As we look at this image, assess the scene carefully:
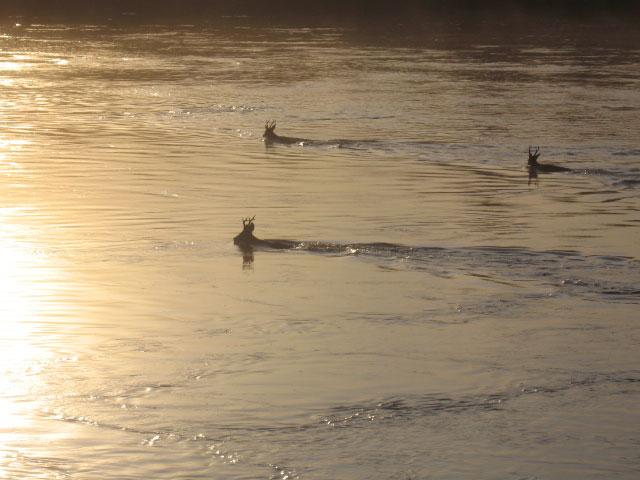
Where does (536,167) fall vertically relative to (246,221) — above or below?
above

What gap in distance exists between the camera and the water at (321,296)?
10086mm

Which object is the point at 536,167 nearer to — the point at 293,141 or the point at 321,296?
the point at 293,141

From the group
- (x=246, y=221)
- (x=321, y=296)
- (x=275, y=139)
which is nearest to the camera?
(x=321, y=296)

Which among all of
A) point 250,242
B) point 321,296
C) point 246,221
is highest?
point 246,221

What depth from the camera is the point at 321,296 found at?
14.0m

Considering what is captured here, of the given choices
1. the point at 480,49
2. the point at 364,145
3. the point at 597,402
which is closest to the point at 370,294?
the point at 597,402

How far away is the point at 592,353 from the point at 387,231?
533 cm

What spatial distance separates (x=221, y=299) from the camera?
45.8 feet

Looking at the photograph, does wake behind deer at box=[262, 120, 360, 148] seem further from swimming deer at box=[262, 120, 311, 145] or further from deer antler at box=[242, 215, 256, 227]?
deer antler at box=[242, 215, 256, 227]

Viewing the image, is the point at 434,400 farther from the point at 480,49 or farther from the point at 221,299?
the point at 480,49

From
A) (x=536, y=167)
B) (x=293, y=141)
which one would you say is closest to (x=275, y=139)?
(x=293, y=141)

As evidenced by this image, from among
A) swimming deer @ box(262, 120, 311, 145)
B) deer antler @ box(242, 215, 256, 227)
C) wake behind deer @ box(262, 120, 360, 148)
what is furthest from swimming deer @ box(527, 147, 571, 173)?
deer antler @ box(242, 215, 256, 227)

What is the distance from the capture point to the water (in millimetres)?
10086

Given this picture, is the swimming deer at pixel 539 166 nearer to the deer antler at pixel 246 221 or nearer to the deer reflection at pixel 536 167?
the deer reflection at pixel 536 167
